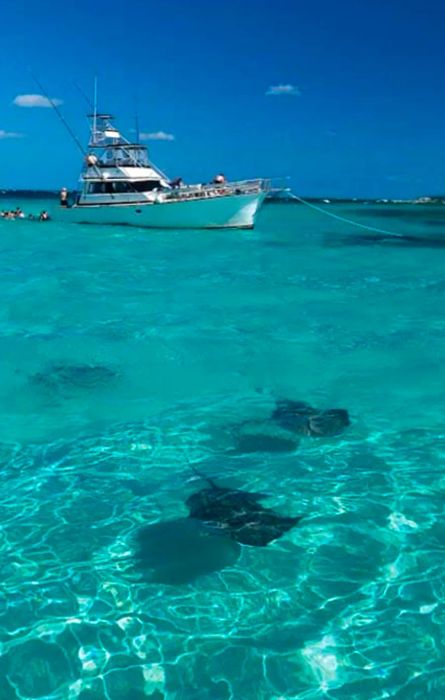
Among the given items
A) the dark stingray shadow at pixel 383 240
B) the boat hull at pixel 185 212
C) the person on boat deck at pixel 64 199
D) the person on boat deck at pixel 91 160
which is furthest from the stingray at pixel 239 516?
the person on boat deck at pixel 64 199

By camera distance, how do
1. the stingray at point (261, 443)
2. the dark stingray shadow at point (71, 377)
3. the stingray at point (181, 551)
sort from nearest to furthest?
the stingray at point (181, 551) < the stingray at point (261, 443) < the dark stingray shadow at point (71, 377)

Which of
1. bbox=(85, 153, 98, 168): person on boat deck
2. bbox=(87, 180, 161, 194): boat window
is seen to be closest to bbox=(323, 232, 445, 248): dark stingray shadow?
bbox=(87, 180, 161, 194): boat window

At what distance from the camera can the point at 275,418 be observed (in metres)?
10.3

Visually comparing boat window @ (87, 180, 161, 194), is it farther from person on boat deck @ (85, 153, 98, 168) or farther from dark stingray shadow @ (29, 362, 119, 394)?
dark stingray shadow @ (29, 362, 119, 394)

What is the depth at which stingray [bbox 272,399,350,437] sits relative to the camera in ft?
32.1

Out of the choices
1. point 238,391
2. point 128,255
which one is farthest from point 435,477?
point 128,255

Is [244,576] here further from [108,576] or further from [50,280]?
[50,280]

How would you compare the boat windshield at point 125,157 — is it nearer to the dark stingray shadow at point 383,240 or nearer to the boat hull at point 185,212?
the boat hull at point 185,212

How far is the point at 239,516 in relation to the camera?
7.07m

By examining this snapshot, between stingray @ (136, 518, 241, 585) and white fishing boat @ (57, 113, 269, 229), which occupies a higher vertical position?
white fishing boat @ (57, 113, 269, 229)

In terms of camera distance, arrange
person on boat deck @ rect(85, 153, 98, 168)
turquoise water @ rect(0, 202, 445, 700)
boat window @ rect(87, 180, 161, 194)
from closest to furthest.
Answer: turquoise water @ rect(0, 202, 445, 700) < boat window @ rect(87, 180, 161, 194) < person on boat deck @ rect(85, 153, 98, 168)

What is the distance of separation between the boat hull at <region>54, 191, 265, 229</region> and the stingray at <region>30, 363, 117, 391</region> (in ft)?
96.4

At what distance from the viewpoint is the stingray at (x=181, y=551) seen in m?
6.41

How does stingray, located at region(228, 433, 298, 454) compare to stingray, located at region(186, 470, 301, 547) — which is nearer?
stingray, located at region(186, 470, 301, 547)
